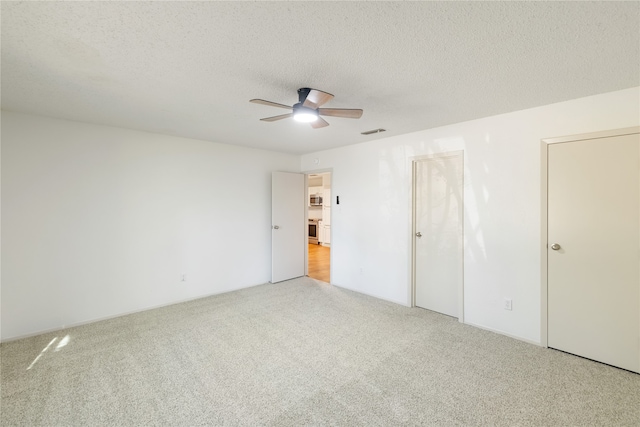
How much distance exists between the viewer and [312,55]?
1842 millimetres

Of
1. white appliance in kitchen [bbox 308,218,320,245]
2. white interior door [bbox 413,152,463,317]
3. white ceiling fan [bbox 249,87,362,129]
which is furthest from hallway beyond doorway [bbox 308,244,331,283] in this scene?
white ceiling fan [bbox 249,87,362,129]

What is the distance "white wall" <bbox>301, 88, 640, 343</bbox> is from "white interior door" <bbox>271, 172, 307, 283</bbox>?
5.07 feet

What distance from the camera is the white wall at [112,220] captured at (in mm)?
2996

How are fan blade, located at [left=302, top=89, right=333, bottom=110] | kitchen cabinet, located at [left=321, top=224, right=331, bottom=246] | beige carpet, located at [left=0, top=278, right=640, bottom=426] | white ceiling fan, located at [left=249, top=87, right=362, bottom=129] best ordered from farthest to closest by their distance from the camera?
kitchen cabinet, located at [left=321, top=224, right=331, bottom=246] → white ceiling fan, located at [left=249, top=87, right=362, bottom=129] → fan blade, located at [left=302, top=89, right=333, bottom=110] → beige carpet, located at [left=0, top=278, right=640, bottom=426]

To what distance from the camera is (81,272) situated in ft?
11.0

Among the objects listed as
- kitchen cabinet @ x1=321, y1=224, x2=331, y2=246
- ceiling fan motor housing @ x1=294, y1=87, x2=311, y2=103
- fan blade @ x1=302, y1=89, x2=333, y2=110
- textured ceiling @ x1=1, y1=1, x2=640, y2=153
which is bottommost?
kitchen cabinet @ x1=321, y1=224, x2=331, y2=246

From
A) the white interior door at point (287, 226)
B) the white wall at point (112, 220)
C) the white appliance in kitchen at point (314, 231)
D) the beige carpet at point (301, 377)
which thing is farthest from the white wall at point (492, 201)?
the white appliance in kitchen at point (314, 231)

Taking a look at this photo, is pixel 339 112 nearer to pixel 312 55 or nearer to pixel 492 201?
pixel 312 55

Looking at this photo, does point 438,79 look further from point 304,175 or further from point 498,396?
point 304,175

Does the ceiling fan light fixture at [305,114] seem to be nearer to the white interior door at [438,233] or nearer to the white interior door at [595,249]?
the white interior door at [438,233]

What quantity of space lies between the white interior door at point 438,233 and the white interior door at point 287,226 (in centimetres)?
231

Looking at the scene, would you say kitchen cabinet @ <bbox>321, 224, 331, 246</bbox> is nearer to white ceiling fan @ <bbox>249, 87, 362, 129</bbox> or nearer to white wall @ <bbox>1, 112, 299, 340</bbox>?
white wall @ <bbox>1, 112, 299, 340</bbox>

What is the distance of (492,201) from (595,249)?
93 cm

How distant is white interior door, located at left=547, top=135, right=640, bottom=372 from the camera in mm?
2371
